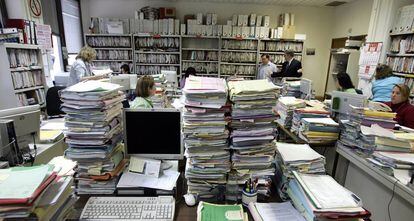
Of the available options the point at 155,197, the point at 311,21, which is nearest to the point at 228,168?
the point at 155,197

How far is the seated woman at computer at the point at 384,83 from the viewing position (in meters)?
3.27

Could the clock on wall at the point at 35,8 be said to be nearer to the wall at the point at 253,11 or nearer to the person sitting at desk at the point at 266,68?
the wall at the point at 253,11

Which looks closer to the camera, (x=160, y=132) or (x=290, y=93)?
(x=160, y=132)

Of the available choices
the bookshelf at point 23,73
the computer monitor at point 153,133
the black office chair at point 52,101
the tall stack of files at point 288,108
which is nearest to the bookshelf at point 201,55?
the bookshelf at point 23,73

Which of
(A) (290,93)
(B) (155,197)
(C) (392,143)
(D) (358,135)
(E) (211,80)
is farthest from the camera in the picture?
(A) (290,93)

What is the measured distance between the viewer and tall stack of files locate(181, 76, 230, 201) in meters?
1.20

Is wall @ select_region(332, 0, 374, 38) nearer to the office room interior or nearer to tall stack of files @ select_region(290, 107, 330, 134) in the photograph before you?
the office room interior

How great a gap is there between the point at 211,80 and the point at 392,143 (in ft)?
5.03

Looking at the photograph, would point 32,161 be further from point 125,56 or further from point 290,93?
point 125,56

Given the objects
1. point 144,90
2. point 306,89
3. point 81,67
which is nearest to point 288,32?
point 306,89

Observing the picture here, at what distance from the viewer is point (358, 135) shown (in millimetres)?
1963

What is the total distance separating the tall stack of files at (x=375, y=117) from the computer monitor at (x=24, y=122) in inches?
98.7

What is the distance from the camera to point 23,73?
3381 mm

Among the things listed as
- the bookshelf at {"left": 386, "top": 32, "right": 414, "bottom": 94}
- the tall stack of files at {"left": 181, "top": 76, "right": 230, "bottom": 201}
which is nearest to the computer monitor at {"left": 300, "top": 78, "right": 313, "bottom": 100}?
the bookshelf at {"left": 386, "top": 32, "right": 414, "bottom": 94}
